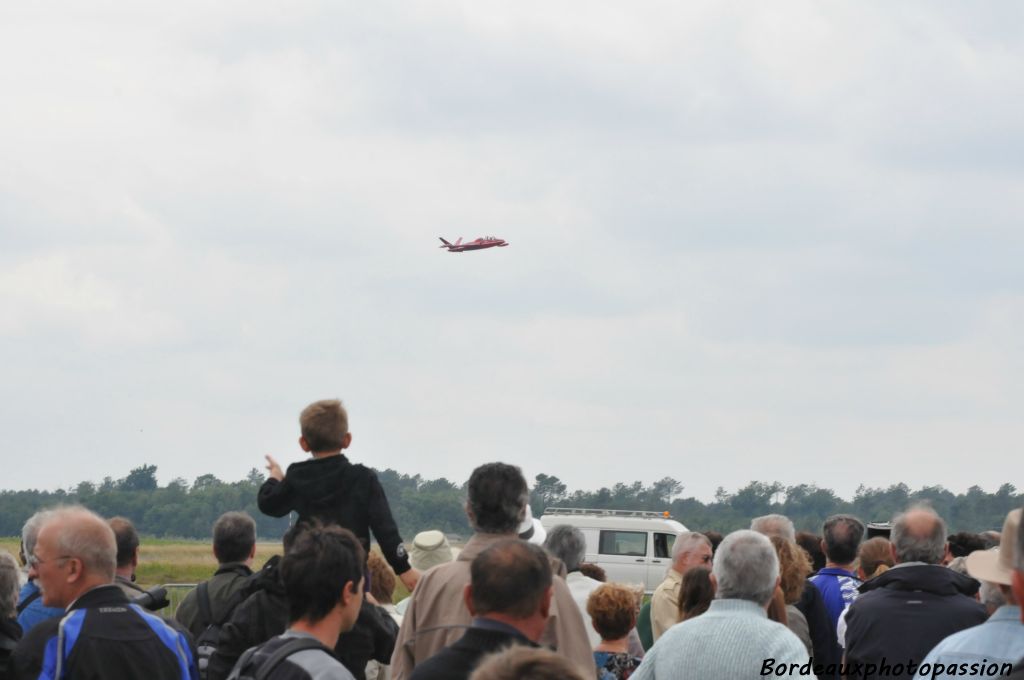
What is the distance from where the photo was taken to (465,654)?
5.43m

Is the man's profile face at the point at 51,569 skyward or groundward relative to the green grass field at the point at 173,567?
skyward

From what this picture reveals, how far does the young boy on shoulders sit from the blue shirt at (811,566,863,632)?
331 cm

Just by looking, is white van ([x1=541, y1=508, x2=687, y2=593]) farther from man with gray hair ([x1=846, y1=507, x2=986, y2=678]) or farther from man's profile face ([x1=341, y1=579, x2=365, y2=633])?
man's profile face ([x1=341, y1=579, x2=365, y2=633])

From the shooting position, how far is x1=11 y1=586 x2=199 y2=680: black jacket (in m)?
6.06

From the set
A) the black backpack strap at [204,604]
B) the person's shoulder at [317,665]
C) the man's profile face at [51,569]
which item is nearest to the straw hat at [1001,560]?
the person's shoulder at [317,665]

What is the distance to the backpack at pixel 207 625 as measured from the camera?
302 inches

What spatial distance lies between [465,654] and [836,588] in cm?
515

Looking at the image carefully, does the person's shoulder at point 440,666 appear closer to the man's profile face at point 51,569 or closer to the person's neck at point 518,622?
the person's neck at point 518,622

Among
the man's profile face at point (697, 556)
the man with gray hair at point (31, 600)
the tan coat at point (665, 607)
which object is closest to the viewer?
the man with gray hair at point (31, 600)

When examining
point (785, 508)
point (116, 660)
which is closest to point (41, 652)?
point (116, 660)

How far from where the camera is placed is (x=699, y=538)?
9.95 m

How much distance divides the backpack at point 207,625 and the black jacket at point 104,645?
4.04 ft

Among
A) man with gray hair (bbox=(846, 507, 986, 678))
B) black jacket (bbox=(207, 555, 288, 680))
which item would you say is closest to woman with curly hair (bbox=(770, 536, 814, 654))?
man with gray hair (bbox=(846, 507, 986, 678))

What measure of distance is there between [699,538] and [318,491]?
309cm
